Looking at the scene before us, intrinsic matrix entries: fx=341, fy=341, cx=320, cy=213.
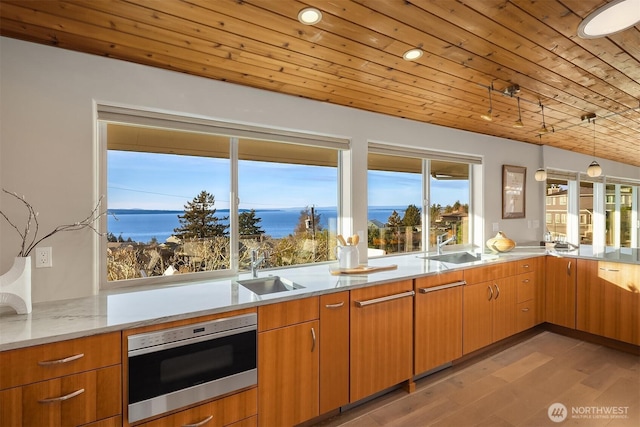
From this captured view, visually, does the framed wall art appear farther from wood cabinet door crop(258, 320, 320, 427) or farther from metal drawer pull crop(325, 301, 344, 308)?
wood cabinet door crop(258, 320, 320, 427)

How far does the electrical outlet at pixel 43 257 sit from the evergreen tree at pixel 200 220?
71 cm

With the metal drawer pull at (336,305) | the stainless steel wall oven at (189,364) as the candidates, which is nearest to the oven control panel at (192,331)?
the stainless steel wall oven at (189,364)

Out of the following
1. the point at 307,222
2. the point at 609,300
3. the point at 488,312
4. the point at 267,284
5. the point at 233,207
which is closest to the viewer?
the point at 267,284

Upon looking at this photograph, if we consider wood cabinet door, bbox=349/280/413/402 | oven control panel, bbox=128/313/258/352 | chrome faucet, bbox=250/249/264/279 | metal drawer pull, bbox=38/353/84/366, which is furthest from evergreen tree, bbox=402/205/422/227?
metal drawer pull, bbox=38/353/84/366

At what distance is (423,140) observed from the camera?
351cm

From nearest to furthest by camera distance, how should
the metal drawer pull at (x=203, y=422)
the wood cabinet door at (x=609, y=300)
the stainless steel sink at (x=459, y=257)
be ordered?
the metal drawer pull at (x=203, y=422) < the wood cabinet door at (x=609, y=300) < the stainless steel sink at (x=459, y=257)

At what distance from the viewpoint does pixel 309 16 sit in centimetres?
165

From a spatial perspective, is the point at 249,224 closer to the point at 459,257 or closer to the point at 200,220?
the point at 200,220

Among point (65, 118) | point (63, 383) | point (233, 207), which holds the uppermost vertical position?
point (65, 118)

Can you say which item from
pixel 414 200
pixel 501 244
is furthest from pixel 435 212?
pixel 501 244

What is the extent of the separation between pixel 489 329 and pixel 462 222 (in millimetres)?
1371

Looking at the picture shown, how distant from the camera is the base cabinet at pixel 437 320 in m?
2.58

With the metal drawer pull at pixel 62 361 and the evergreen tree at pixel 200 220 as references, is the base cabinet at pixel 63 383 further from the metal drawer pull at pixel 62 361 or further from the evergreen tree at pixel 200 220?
the evergreen tree at pixel 200 220

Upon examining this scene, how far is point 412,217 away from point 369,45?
6.85ft
